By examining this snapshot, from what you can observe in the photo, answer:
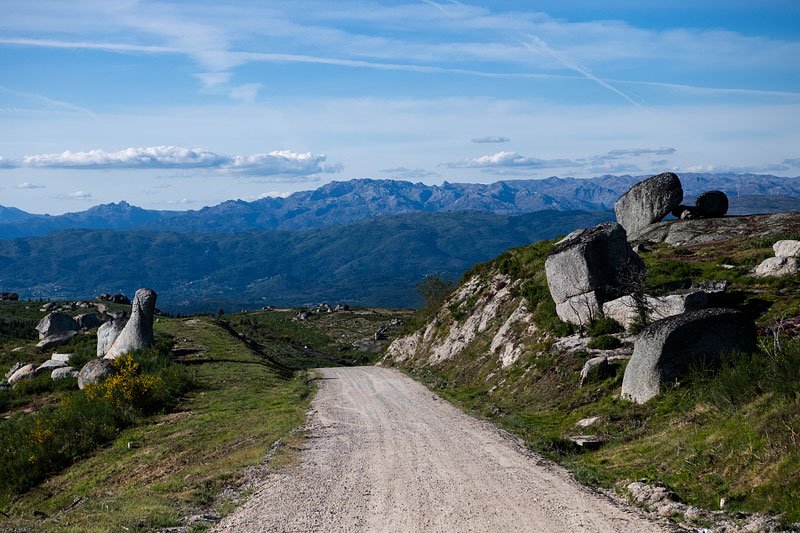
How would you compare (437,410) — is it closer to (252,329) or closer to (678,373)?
(678,373)

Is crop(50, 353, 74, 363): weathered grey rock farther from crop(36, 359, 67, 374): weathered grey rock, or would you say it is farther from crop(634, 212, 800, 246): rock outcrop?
crop(634, 212, 800, 246): rock outcrop

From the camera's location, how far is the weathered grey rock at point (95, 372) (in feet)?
129

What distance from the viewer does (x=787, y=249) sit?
112 ft

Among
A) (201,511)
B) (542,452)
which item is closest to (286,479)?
(201,511)

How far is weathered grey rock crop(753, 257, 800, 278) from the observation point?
3172cm

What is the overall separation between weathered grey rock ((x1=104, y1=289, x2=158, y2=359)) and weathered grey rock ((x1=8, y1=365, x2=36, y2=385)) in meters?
5.21

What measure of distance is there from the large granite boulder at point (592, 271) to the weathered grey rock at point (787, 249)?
7.80 metres

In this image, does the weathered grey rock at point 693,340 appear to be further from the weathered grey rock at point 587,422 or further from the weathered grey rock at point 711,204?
the weathered grey rock at point 711,204

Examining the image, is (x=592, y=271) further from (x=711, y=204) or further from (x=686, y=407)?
(x=711, y=204)

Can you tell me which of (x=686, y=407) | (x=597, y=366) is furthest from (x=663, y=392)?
(x=597, y=366)

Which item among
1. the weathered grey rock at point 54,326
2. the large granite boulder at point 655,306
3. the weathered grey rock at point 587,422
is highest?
the large granite boulder at point 655,306

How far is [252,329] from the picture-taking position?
9762 cm


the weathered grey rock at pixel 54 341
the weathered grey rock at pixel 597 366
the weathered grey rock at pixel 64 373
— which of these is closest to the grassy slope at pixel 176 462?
the weathered grey rock at pixel 64 373

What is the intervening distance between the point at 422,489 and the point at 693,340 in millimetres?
10393
